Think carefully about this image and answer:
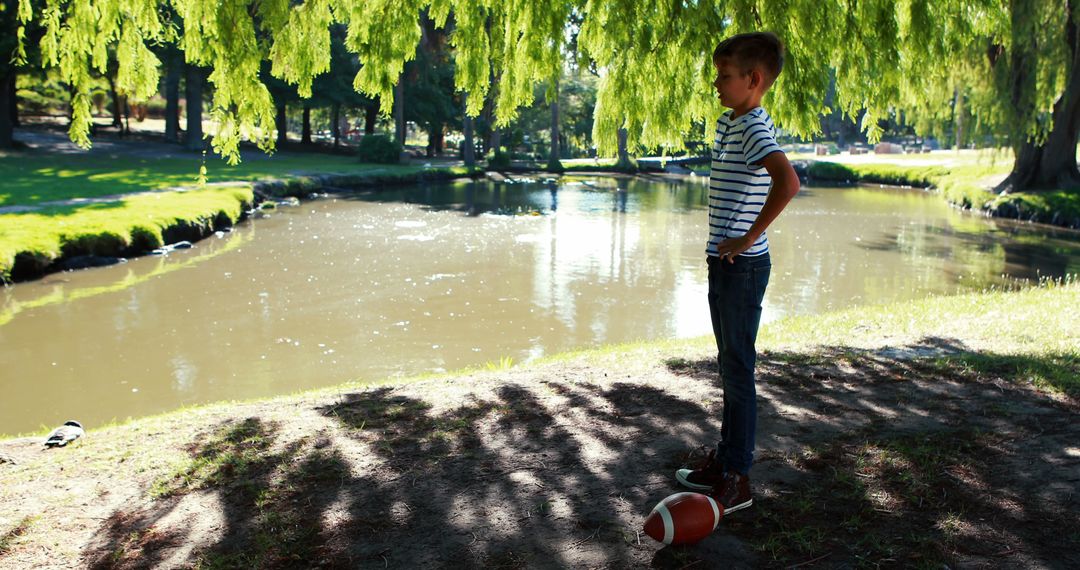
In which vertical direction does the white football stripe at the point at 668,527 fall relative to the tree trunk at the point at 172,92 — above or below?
below

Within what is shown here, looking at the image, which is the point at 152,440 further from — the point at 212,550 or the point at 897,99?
the point at 897,99

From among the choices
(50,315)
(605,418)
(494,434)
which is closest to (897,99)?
(605,418)

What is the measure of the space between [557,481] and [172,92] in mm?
42120

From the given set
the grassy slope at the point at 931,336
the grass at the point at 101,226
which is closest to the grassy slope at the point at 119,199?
the grass at the point at 101,226

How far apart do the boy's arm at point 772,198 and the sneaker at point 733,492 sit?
100 cm

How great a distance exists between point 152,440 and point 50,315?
8678mm

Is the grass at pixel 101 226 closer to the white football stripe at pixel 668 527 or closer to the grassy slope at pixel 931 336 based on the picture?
the grassy slope at pixel 931 336

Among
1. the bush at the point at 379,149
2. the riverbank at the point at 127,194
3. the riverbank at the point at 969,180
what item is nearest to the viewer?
the riverbank at the point at 127,194

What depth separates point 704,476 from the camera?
377cm

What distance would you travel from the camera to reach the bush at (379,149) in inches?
1690

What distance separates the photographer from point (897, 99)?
7.82 meters

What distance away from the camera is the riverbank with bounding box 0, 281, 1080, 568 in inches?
134

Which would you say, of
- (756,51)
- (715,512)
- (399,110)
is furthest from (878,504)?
(399,110)

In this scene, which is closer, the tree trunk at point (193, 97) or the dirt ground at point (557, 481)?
the dirt ground at point (557, 481)
